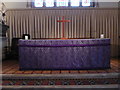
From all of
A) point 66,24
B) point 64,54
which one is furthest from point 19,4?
point 64,54

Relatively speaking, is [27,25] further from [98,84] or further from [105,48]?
[98,84]

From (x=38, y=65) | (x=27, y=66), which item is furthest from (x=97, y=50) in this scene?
(x=27, y=66)

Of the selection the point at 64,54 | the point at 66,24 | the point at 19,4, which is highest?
the point at 19,4

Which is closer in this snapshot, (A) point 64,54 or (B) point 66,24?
(A) point 64,54

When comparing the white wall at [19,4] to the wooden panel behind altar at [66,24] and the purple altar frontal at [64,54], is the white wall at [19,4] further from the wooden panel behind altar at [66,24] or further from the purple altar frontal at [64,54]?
the purple altar frontal at [64,54]

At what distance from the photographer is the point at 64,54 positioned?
5.52 m

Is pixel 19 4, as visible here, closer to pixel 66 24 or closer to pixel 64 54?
pixel 66 24

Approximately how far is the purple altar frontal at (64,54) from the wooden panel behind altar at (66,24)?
3814 mm

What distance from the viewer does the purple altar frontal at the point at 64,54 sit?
5.48m

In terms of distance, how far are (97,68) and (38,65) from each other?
1837 millimetres

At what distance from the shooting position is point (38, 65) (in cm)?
557

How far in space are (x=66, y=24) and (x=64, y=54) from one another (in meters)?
4.04

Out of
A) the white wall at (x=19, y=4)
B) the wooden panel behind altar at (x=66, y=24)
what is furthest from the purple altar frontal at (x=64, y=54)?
the white wall at (x=19, y=4)

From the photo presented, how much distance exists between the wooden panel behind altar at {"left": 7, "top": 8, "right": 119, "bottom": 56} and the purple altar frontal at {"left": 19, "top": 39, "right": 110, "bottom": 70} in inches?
150
